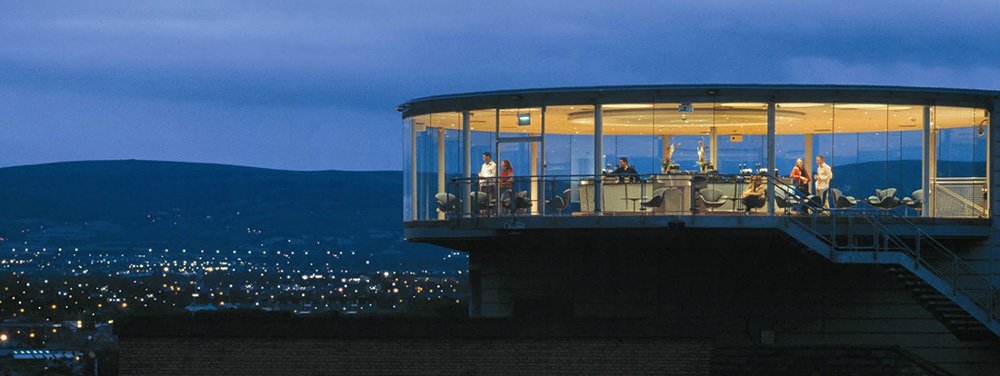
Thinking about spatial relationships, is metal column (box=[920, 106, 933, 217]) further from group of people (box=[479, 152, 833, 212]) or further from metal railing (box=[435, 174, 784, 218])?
metal railing (box=[435, 174, 784, 218])

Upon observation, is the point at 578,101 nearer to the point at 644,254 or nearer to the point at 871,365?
A: the point at 644,254

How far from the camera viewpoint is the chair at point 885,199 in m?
36.0

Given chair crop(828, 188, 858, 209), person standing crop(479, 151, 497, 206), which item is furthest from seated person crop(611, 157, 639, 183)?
chair crop(828, 188, 858, 209)

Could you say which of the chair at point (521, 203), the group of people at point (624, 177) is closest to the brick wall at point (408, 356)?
the chair at point (521, 203)

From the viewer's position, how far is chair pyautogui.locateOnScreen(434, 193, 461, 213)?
A: 122 ft

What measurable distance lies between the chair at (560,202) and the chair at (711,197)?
2760 millimetres

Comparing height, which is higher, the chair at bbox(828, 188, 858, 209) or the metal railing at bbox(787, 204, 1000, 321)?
the chair at bbox(828, 188, 858, 209)

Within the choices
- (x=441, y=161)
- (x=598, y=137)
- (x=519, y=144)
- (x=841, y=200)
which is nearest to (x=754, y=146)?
(x=841, y=200)

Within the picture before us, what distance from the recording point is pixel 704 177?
34.5 m

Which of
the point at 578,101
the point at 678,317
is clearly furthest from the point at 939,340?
the point at 578,101

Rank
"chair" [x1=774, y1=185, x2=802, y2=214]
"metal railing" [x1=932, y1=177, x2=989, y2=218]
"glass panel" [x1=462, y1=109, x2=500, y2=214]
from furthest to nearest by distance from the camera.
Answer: "glass panel" [x1=462, y1=109, x2=500, y2=214] → "metal railing" [x1=932, y1=177, x2=989, y2=218] → "chair" [x1=774, y1=185, x2=802, y2=214]

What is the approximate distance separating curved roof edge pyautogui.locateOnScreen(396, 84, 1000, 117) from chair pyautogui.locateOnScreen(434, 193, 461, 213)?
233cm

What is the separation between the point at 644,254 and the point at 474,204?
3.84 m

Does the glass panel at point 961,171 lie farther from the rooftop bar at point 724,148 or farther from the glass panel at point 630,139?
the glass panel at point 630,139
